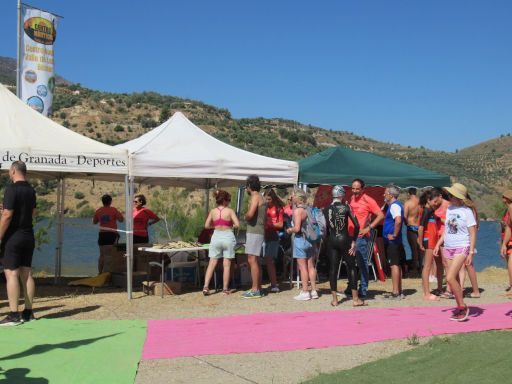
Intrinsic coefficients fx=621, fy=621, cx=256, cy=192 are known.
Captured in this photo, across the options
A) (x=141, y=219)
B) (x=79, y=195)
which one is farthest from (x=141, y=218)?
(x=79, y=195)

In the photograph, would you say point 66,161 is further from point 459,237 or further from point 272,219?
point 459,237

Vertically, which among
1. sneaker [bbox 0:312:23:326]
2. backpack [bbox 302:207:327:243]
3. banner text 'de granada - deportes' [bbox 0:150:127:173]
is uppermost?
banner text 'de granada - deportes' [bbox 0:150:127:173]

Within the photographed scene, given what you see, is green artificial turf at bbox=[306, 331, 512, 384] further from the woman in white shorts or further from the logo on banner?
the logo on banner

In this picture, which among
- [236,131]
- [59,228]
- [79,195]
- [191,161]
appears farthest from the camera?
[236,131]

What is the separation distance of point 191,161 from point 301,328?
366 cm

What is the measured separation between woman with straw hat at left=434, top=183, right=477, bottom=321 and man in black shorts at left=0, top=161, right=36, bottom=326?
4942mm

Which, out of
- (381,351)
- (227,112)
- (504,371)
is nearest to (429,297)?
(381,351)

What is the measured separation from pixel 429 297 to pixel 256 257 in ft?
8.76

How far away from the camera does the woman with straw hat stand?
7.32 metres

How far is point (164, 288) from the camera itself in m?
9.88

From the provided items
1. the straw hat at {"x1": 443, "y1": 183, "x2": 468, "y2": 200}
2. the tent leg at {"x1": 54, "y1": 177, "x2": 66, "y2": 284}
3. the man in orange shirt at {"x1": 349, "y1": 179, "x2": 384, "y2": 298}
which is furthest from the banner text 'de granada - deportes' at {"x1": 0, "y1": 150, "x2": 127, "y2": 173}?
the straw hat at {"x1": 443, "y1": 183, "x2": 468, "y2": 200}

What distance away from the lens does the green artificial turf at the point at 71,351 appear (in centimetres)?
530

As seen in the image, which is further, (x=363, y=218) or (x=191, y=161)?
(x=191, y=161)

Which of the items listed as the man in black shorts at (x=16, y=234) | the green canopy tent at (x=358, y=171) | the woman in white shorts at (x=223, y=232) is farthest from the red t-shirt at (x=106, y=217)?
the man in black shorts at (x=16, y=234)
